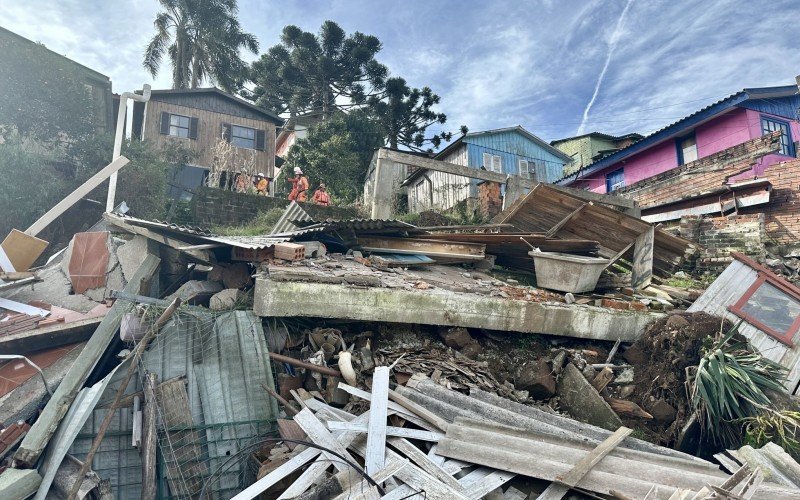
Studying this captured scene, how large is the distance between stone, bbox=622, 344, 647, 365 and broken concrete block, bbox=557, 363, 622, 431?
83 cm

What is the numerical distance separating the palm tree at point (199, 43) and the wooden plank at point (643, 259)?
2485 centimetres

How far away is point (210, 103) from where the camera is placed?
18281 millimetres

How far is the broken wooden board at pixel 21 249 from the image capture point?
20.2 ft

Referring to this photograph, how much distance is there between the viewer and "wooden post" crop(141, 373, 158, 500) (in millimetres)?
3182

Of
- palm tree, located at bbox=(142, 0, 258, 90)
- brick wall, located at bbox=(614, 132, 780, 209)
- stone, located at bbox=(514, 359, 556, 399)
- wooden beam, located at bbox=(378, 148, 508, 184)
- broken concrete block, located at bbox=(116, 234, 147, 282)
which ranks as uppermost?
palm tree, located at bbox=(142, 0, 258, 90)

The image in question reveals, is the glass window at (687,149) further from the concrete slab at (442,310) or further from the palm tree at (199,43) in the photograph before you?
the palm tree at (199,43)

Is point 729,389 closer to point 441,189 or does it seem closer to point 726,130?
point 441,189

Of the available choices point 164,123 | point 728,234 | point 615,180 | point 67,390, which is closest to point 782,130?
point 615,180

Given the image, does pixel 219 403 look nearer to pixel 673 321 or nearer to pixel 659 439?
pixel 659 439

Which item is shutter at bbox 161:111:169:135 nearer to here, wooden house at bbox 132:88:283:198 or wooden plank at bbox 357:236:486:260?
wooden house at bbox 132:88:283:198

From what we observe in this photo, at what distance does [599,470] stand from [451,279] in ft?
9.81

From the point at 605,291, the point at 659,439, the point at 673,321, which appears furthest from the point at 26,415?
the point at 605,291

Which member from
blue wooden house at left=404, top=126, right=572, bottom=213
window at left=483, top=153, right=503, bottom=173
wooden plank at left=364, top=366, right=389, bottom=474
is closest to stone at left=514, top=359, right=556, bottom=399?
wooden plank at left=364, top=366, right=389, bottom=474

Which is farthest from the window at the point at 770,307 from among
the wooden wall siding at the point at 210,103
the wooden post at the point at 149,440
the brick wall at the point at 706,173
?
the wooden wall siding at the point at 210,103
